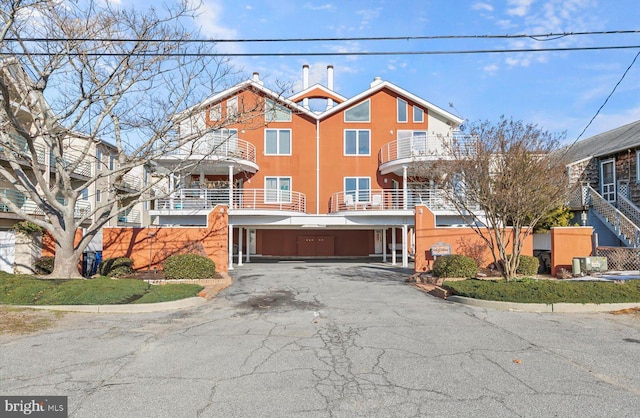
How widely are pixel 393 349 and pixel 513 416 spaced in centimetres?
250

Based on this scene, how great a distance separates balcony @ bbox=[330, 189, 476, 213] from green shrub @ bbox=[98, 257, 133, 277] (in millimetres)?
11387

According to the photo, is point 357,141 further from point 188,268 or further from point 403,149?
point 188,268

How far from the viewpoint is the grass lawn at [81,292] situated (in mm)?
9555

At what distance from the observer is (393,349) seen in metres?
6.37

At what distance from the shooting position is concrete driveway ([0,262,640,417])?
426cm

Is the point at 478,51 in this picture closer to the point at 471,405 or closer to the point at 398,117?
the point at 471,405

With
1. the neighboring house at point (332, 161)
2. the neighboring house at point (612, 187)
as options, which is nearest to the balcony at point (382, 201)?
the neighboring house at point (332, 161)

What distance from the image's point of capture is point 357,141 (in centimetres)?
2638

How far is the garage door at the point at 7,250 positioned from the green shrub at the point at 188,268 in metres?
6.87

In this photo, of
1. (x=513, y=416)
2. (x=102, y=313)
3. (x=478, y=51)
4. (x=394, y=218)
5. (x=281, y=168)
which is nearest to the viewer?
(x=513, y=416)

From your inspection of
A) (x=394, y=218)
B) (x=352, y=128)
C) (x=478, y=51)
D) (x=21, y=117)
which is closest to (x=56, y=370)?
(x=478, y=51)

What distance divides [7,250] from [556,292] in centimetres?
1921

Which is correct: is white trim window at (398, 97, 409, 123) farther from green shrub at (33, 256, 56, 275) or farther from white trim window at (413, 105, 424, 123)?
green shrub at (33, 256, 56, 275)

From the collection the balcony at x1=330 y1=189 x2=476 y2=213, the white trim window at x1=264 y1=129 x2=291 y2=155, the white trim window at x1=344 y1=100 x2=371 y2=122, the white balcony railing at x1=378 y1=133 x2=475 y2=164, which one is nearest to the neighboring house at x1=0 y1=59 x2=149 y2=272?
the white trim window at x1=264 y1=129 x2=291 y2=155
